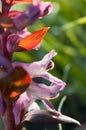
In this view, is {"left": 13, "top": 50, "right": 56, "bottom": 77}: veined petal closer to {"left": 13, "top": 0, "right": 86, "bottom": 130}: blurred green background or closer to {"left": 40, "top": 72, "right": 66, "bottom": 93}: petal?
{"left": 40, "top": 72, "right": 66, "bottom": 93}: petal

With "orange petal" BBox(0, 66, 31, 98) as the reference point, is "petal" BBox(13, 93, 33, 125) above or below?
below

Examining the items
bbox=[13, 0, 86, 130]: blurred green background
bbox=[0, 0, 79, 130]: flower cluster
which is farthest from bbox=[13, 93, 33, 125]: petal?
bbox=[13, 0, 86, 130]: blurred green background

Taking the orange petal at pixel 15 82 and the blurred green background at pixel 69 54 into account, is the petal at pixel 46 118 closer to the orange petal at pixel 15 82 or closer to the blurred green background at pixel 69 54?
the orange petal at pixel 15 82

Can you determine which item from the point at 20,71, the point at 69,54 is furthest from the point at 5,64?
the point at 69,54

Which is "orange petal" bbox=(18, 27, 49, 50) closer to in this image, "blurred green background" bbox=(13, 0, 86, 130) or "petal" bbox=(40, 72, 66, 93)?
"petal" bbox=(40, 72, 66, 93)

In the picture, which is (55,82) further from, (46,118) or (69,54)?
(69,54)


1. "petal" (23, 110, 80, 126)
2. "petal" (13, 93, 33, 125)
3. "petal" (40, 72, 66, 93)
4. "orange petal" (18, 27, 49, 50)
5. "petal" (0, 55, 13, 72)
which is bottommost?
"petal" (23, 110, 80, 126)

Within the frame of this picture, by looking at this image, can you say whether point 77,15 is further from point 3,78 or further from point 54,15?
point 3,78

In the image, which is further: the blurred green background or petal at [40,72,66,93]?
the blurred green background
